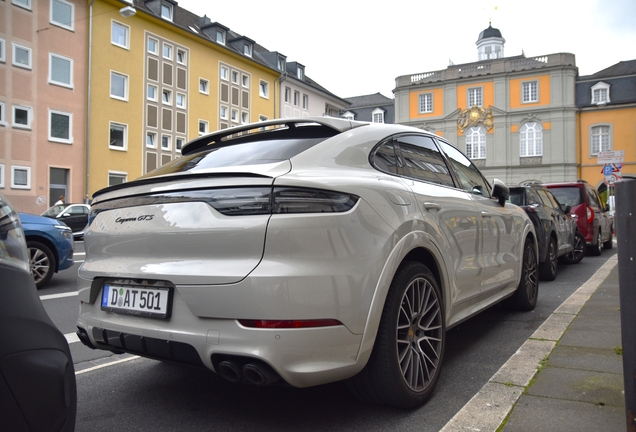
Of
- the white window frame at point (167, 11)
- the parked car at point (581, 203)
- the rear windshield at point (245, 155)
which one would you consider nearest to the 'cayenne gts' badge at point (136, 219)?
the rear windshield at point (245, 155)

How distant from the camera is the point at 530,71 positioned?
52219 mm

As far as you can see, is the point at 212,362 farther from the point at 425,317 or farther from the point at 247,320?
the point at 425,317

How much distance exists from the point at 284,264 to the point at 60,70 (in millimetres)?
29763

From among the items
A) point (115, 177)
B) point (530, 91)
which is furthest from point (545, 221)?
point (530, 91)

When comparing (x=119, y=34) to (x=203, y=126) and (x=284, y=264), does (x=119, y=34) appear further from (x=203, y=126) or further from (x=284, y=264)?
(x=284, y=264)

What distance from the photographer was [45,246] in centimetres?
770

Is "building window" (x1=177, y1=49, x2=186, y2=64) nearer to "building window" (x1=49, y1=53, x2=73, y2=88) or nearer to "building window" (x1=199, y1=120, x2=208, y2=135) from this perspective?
"building window" (x1=199, y1=120, x2=208, y2=135)

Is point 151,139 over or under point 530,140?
under

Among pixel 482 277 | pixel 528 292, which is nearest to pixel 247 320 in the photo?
pixel 482 277

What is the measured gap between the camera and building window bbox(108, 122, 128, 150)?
30.8 m

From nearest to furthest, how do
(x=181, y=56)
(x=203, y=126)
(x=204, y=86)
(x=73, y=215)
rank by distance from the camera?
1. (x=73, y=215)
2. (x=181, y=56)
3. (x=203, y=126)
4. (x=204, y=86)

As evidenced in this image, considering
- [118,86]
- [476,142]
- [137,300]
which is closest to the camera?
[137,300]

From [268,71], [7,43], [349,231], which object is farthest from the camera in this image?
[268,71]

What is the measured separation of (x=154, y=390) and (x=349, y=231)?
1.76 metres
